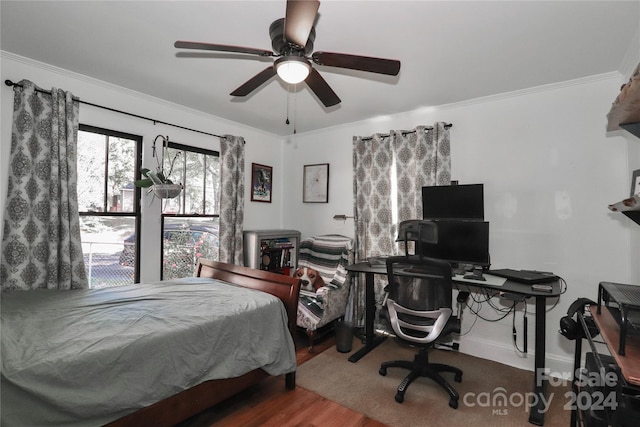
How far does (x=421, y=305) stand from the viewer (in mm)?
2307

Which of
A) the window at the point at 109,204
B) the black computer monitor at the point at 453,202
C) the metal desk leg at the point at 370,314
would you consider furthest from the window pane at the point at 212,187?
the black computer monitor at the point at 453,202

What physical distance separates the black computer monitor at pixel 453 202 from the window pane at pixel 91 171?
308 cm

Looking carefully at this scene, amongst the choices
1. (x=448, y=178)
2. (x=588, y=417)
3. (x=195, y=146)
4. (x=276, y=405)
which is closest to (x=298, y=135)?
(x=195, y=146)

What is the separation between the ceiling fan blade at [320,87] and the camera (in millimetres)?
1898

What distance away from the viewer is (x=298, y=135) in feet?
14.7

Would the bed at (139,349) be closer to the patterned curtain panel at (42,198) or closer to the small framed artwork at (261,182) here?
the patterned curtain panel at (42,198)

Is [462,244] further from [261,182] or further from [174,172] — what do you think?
[174,172]

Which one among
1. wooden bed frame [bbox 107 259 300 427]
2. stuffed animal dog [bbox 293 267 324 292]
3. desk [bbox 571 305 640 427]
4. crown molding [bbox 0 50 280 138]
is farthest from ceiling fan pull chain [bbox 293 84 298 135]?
desk [bbox 571 305 640 427]

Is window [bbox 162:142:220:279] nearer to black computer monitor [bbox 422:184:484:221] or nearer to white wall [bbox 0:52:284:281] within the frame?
white wall [bbox 0:52:284:281]

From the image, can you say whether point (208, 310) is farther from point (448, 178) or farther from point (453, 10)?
point (448, 178)

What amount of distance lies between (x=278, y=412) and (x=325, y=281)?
1684mm

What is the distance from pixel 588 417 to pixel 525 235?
1.82 m

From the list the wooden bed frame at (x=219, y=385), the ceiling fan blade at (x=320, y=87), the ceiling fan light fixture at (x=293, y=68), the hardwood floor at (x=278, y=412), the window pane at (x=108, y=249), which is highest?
the ceiling fan blade at (x=320, y=87)

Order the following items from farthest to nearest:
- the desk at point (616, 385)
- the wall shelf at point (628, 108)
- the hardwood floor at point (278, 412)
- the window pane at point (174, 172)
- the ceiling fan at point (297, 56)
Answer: the window pane at point (174, 172), the hardwood floor at point (278, 412), the ceiling fan at point (297, 56), the wall shelf at point (628, 108), the desk at point (616, 385)
